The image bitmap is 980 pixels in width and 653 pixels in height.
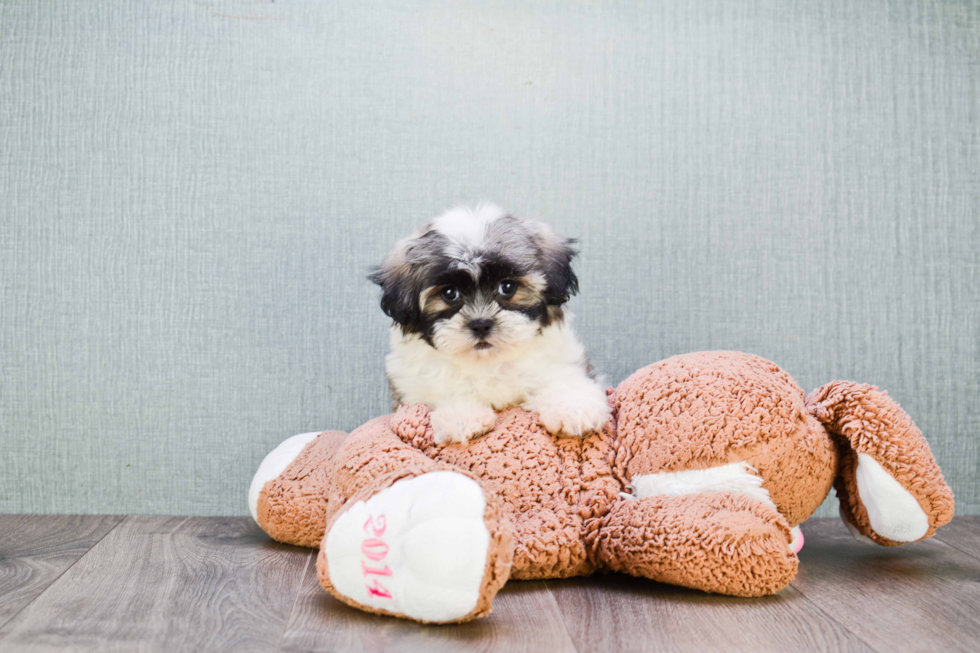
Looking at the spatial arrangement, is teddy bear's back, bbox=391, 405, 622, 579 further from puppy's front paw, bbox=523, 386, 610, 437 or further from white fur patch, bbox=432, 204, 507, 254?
white fur patch, bbox=432, 204, 507, 254

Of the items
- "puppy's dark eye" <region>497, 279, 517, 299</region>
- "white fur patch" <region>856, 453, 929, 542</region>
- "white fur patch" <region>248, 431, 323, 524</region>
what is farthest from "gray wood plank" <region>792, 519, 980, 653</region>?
"white fur patch" <region>248, 431, 323, 524</region>

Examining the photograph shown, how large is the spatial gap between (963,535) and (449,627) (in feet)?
5.09

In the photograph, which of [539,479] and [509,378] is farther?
[509,378]

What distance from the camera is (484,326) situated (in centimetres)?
153

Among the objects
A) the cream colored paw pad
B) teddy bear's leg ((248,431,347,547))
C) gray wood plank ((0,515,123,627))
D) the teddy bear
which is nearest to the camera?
the cream colored paw pad

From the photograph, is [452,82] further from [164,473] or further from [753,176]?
[164,473]

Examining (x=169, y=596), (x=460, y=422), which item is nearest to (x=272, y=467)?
(x=169, y=596)

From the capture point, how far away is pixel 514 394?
5.52ft

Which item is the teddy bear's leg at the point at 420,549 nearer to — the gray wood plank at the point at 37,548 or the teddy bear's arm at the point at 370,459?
the teddy bear's arm at the point at 370,459

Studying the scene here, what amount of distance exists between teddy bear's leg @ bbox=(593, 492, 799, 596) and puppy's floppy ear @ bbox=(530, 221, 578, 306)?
49 centimetres

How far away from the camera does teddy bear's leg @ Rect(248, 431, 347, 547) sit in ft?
5.80

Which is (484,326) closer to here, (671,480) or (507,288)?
(507,288)

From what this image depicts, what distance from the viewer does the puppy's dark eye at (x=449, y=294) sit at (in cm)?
158

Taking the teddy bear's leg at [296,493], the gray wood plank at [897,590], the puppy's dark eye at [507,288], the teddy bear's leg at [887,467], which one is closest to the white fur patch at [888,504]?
the teddy bear's leg at [887,467]
